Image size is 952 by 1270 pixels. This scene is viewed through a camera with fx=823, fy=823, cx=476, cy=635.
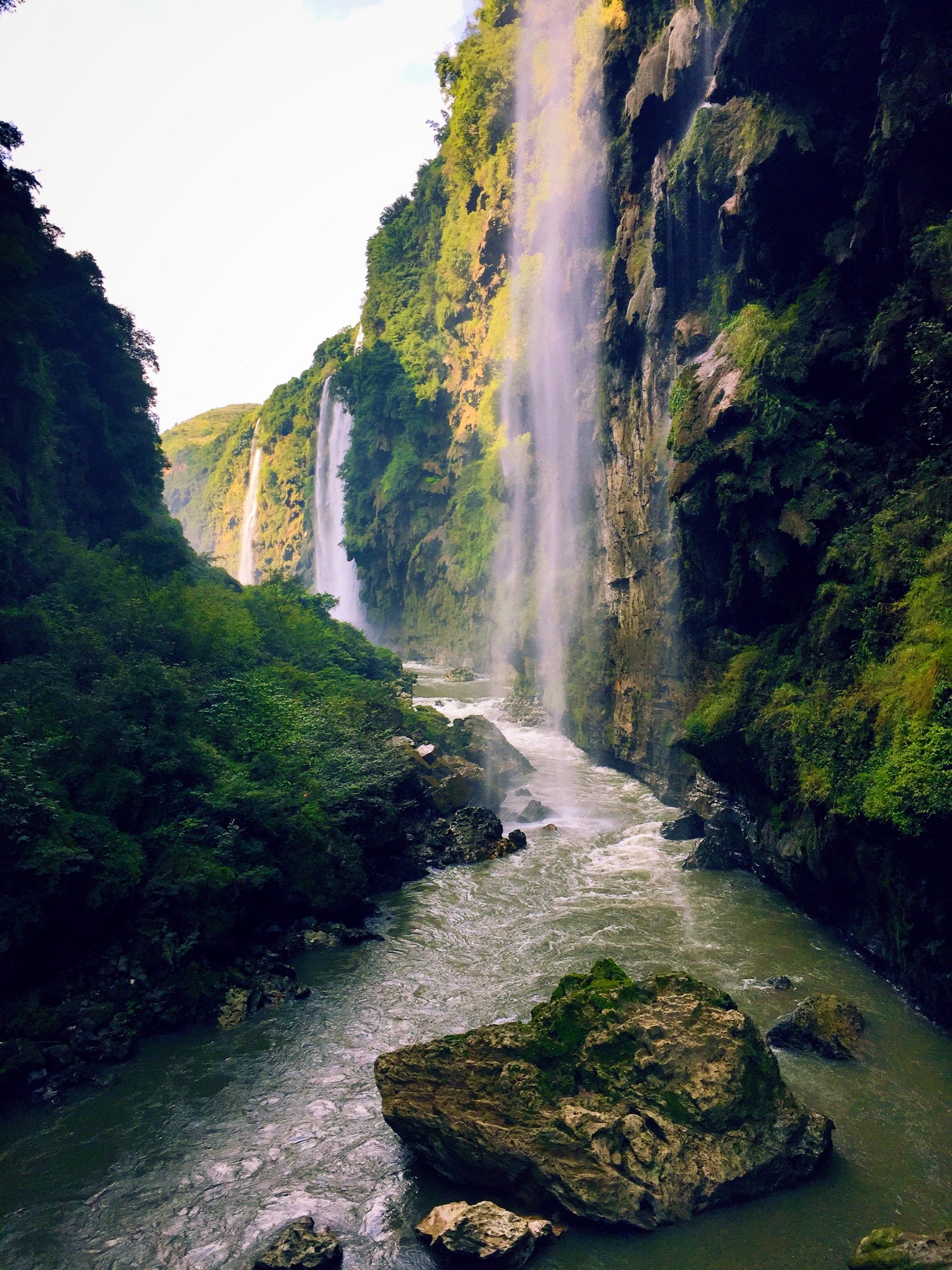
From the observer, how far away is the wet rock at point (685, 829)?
66.9 feet

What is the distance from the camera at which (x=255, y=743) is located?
18000 millimetres

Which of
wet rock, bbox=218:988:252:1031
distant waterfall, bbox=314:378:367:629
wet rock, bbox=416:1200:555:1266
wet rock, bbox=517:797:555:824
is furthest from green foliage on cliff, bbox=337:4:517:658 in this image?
wet rock, bbox=416:1200:555:1266

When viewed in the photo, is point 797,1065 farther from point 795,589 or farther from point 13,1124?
point 13,1124

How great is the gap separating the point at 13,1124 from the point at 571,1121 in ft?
21.7

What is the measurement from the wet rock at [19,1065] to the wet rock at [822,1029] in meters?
9.59

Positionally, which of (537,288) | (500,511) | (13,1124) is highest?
(537,288)

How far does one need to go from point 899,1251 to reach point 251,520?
87309mm

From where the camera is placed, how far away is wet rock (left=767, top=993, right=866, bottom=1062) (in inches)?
425

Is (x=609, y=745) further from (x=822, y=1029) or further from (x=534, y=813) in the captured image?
(x=822, y=1029)

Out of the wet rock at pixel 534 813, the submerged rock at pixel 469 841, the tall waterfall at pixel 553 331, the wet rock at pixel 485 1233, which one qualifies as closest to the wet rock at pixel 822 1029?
the wet rock at pixel 485 1233

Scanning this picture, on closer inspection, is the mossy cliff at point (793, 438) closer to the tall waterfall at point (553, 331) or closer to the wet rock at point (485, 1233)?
the tall waterfall at point (553, 331)

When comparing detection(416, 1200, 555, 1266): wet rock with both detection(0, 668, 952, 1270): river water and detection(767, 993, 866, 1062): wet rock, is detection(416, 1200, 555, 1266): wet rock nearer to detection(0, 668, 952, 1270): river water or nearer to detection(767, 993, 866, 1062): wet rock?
detection(0, 668, 952, 1270): river water

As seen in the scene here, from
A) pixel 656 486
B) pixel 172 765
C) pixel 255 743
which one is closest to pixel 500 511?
pixel 656 486

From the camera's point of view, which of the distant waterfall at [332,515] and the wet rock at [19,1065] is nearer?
the wet rock at [19,1065]
